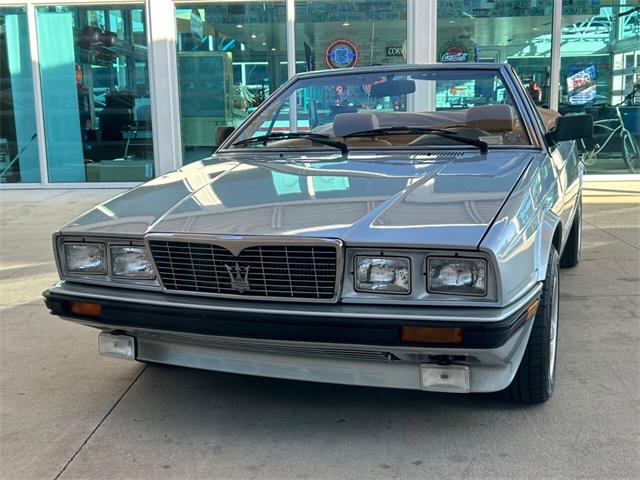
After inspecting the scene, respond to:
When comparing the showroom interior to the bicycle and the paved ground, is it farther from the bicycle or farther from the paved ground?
the paved ground

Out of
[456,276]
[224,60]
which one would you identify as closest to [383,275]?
[456,276]

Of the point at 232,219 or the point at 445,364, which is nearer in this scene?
the point at 445,364

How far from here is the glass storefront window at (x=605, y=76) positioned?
10.0m

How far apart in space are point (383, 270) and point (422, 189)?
20.9 inches

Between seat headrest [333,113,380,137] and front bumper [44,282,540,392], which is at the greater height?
seat headrest [333,113,380,137]

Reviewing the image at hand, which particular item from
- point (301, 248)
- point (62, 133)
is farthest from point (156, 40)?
point (301, 248)

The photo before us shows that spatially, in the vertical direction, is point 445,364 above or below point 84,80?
below

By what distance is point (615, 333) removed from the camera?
12.3ft

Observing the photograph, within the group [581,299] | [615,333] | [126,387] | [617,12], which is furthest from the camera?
[617,12]

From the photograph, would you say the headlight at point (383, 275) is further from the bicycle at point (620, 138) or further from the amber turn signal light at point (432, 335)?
the bicycle at point (620, 138)

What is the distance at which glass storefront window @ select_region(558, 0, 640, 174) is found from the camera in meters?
10.0

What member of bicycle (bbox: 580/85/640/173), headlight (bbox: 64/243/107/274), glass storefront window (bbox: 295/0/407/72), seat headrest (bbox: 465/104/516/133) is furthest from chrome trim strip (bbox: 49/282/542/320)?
bicycle (bbox: 580/85/640/173)

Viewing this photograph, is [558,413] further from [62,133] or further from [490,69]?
[62,133]

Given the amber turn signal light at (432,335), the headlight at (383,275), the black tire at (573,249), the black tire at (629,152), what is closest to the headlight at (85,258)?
the headlight at (383,275)
